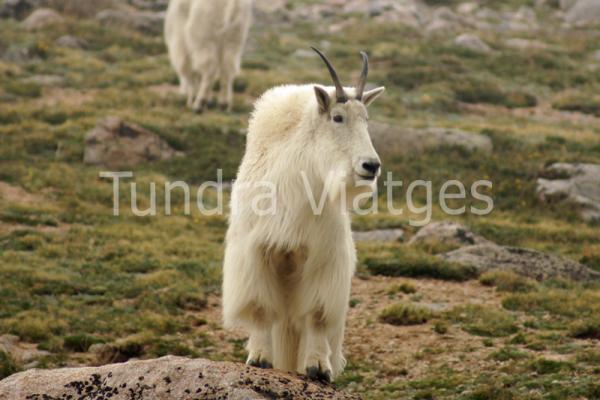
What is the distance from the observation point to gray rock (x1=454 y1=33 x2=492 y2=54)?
30994mm

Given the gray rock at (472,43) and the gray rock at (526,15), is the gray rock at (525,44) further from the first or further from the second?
the gray rock at (526,15)

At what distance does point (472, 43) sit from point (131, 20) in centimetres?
1079

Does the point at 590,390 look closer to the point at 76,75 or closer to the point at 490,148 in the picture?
the point at 490,148

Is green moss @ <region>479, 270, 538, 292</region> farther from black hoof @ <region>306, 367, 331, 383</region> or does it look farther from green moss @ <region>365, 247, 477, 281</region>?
black hoof @ <region>306, 367, 331, 383</region>

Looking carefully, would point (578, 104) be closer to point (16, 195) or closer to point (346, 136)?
point (16, 195)

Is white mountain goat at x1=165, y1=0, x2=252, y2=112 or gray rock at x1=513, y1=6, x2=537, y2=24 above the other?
gray rock at x1=513, y1=6, x2=537, y2=24

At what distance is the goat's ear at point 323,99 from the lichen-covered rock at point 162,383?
200cm

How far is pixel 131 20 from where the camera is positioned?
101 feet

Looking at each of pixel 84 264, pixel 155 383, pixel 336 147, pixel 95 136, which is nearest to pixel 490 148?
pixel 95 136

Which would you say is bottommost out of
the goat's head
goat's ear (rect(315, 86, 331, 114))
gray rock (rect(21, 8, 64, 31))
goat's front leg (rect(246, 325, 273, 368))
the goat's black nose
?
goat's front leg (rect(246, 325, 273, 368))

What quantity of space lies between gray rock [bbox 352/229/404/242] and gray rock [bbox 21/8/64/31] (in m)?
16.7

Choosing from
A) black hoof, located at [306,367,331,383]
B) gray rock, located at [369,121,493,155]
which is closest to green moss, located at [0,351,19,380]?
black hoof, located at [306,367,331,383]

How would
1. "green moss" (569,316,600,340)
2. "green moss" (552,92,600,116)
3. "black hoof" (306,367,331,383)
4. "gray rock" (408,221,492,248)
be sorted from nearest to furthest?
"black hoof" (306,367,331,383)
"green moss" (569,316,600,340)
"gray rock" (408,221,492,248)
"green moss" (552,92,600,116)

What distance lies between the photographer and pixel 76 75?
24797mm
